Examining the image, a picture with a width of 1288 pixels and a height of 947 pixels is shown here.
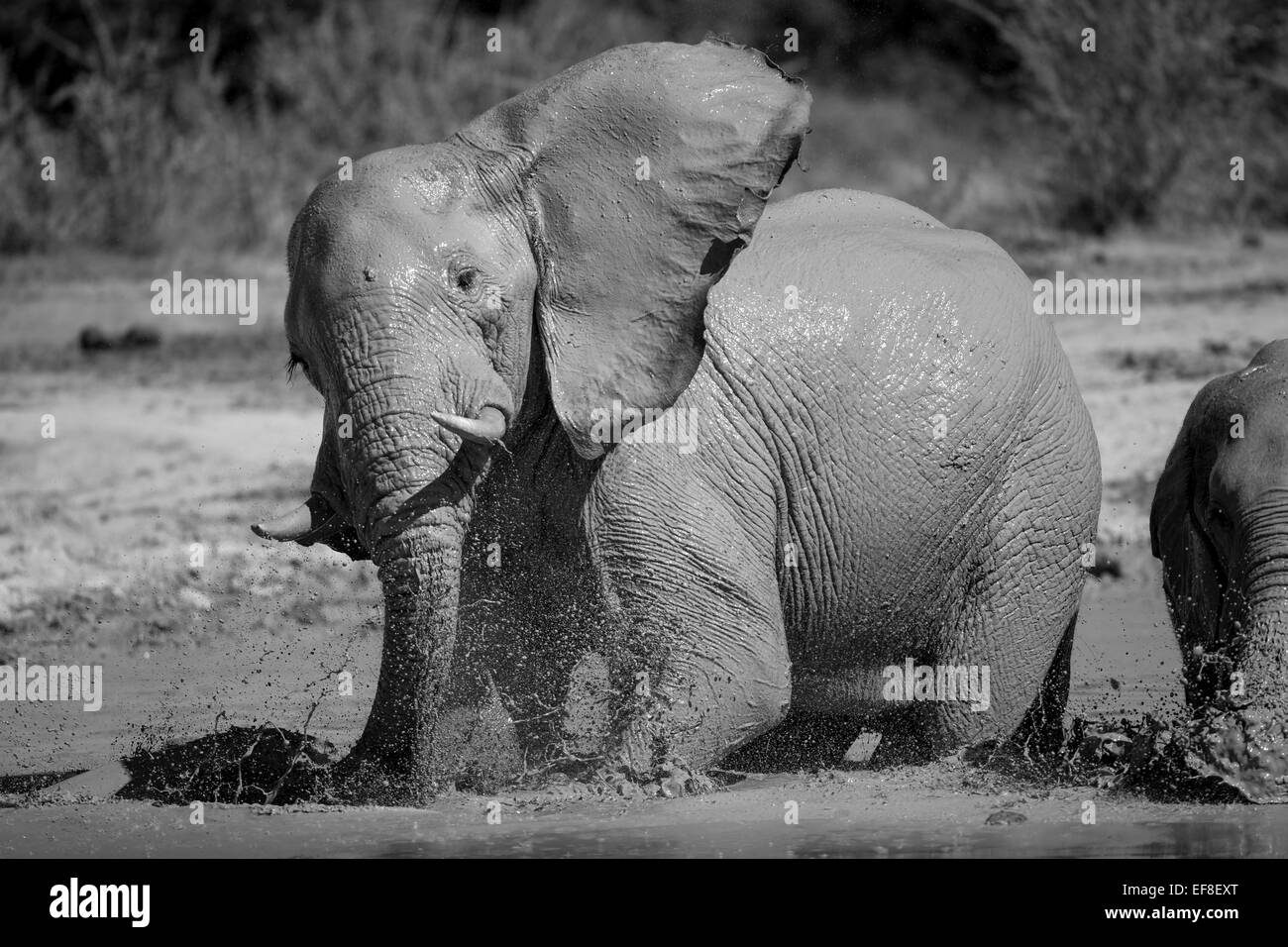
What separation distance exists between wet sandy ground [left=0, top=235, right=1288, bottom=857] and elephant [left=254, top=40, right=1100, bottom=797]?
0.31 meters

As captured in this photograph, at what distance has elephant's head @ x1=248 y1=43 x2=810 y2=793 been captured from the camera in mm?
5879

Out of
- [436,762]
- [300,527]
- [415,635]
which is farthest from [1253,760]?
[300,527]

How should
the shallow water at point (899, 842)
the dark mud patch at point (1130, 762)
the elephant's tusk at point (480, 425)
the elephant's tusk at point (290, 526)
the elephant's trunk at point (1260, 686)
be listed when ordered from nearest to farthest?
the elephant's tusk at point (480, 425)
the elephant's tusk at point (290, 526)
the shallow water at point (899, 842)
the elephant's trunk at point (1260, 686)
the dark mud patch at point (1130, 762)

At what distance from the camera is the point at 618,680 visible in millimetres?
6512

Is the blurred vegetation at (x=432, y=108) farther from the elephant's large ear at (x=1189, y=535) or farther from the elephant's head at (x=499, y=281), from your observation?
the elephant's head at (x=499, y=281)

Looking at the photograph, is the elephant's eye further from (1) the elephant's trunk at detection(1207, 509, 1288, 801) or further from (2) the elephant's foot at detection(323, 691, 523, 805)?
(1) the elephant's trunk at detection(1207, 509, 1288, 801)

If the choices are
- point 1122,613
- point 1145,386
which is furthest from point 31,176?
point 1122,613

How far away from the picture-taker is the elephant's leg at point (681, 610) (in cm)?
640

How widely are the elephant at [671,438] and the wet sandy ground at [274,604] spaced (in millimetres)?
310

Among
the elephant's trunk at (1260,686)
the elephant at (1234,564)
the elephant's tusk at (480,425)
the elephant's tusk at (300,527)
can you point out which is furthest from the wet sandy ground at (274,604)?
the elephant's tusk at (480,425)

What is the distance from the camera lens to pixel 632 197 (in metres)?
6.23

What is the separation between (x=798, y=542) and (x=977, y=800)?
1016mm

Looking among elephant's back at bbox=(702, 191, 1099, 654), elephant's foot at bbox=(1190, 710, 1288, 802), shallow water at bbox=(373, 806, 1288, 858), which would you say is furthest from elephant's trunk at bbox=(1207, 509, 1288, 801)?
elephant's back at bbox=(702, 191, 1099, 654)
